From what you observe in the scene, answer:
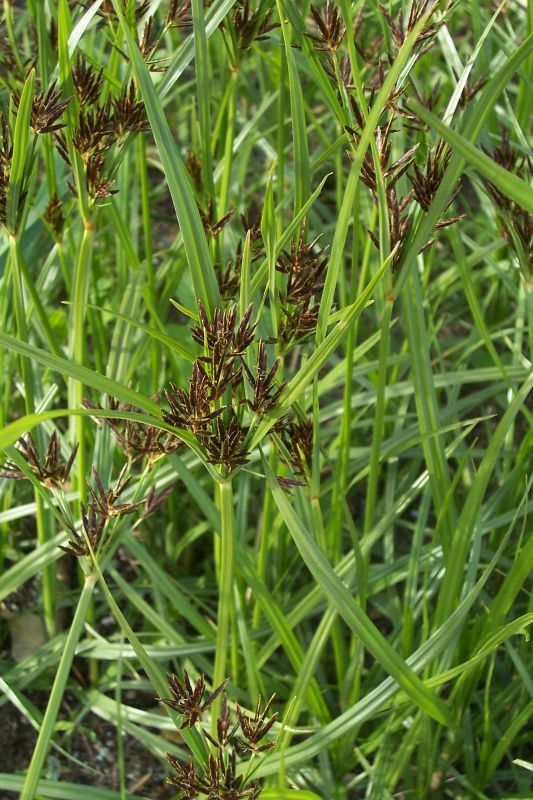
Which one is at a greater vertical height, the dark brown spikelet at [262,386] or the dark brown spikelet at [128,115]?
the dark brown spikelet at [128,115]

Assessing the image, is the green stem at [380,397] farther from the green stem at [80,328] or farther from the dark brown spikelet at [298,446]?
the green stem at [80,328]

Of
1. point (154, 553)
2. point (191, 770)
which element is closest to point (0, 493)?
point (154, 553)

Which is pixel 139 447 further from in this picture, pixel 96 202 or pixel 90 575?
pixel 96 202

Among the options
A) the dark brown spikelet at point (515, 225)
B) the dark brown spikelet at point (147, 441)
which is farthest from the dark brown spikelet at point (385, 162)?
the dark brown spikelet at point (147, 441)

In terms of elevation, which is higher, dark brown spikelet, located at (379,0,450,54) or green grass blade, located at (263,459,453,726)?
dark brown spikelet, located at (379,0,450,54)

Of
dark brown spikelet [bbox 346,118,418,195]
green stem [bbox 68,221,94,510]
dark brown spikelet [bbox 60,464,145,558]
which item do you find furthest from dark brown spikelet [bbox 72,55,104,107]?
dark brown spikelet [bbox 60,464,145,558]

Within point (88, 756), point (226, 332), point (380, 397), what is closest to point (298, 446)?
point (380, 397)

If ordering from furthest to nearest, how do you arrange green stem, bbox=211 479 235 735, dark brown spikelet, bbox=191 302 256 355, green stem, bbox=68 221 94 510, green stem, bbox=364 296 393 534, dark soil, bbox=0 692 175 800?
dark soil, bbox=0 692 175 800 → green stem, bbox=68 221 94 510 → green stem, bbox=364 296 393 534 → green stem, bbox=211 479 235 735 → dark brown spikelet, bbox=191 302 256 355

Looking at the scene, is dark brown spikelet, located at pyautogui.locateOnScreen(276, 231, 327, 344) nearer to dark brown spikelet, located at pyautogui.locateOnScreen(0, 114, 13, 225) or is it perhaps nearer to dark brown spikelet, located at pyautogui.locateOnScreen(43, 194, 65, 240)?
dark brown spikelet, located at pyautogui.locateOnScreen(0, 114, 13, 225)
